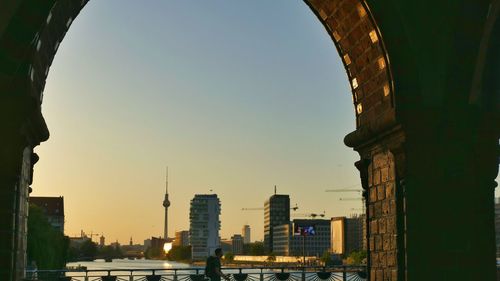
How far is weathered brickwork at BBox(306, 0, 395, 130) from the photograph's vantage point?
10.9m

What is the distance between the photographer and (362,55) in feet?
38.4

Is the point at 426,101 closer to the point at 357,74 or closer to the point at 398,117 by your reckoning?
the point at 398,117

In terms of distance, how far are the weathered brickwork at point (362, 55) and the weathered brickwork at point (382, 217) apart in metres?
0.65

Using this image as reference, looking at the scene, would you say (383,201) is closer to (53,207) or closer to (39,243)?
(39,243)

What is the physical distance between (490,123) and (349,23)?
2.71 meters

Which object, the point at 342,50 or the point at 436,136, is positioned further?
the point at 342,50

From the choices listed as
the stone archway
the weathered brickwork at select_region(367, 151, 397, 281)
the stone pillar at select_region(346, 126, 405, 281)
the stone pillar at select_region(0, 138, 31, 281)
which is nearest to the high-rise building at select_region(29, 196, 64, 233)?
the stone pillar at select_region(346, 126, 405, 281)

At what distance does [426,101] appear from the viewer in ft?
33.5

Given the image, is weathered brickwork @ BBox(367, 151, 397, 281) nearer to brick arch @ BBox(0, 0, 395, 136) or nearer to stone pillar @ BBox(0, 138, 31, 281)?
brick arch @ BBox(0, 0, 395, 136)

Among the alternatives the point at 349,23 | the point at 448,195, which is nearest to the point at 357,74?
the point at 349,23

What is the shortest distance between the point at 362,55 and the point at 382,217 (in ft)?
8.24

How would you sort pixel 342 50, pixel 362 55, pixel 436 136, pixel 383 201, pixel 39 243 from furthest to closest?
1. pixel 39 243
2. pixel 342 50
3. pixel 362 55
4. pixel 383 201
5. pixel 436 136

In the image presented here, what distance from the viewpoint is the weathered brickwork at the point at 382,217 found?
10.6 meters

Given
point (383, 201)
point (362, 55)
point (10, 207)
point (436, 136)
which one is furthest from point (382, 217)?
point (10, 207)
